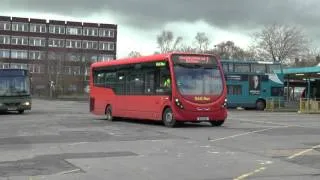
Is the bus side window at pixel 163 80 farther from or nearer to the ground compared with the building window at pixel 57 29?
nearer to the ground

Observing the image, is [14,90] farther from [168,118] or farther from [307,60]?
[307,60]

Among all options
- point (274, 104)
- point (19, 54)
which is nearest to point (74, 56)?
point (19, 54)

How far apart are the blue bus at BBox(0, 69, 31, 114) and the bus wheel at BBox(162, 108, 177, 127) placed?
15.8 metres

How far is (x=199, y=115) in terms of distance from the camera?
80.0ft

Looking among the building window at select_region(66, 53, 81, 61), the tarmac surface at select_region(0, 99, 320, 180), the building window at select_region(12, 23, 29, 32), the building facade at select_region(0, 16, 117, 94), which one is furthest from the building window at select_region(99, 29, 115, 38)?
the tarmac surface at select_region(0, 99, 320, 180)

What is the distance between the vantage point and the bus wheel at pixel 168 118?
79.8 feet

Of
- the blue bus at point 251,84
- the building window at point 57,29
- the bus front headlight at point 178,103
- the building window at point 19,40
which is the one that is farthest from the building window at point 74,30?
the bus front headlight at point 178,103

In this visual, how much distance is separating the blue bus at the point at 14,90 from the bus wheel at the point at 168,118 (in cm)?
1579

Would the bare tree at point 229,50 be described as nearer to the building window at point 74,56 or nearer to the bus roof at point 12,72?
the building window at point 74,56

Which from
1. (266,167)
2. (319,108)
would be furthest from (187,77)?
(319,108)

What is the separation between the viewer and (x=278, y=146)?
1689 cm

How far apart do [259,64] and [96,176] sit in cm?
4262

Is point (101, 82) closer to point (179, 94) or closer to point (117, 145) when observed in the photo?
point (179, 94)

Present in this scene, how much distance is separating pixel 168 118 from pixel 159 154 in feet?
32.4
